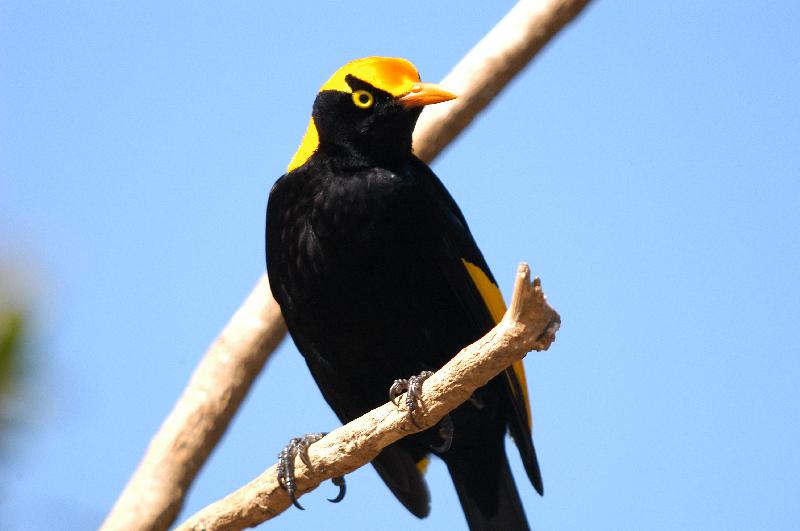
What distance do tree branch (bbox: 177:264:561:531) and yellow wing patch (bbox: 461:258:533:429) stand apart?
820mm

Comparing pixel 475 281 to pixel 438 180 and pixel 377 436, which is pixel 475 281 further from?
pixel 377 436

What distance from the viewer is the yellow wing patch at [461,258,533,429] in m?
4.50

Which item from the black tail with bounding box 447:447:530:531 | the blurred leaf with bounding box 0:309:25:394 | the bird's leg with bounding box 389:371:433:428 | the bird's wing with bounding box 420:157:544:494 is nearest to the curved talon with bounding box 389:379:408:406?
the bird's leg with bounding box 389:371:433:428

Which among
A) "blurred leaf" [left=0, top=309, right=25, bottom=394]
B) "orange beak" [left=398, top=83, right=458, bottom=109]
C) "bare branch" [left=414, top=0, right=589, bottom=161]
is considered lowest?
"blurred leaf" [left=0, top=309, right=25, bottom=394]

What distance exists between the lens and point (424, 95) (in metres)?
4.50

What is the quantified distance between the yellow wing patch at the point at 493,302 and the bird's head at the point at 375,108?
576mm

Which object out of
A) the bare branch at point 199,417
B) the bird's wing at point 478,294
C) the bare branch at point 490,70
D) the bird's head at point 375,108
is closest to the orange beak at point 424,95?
the bird's head at point 375,108

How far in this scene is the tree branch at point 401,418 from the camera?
3.09 metres

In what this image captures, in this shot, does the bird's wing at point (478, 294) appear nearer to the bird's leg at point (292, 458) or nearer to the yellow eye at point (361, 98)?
the yellow eye at point (361, 98)

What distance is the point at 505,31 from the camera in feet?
19.0

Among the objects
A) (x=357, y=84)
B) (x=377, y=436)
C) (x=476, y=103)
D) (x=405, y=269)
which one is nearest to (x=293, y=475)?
(x=377, y=436)

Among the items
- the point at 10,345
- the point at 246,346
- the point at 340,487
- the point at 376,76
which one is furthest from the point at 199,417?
the point at 10,345

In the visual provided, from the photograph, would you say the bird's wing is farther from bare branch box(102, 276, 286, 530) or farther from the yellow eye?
bare branch box(102, 276, 286, 530)

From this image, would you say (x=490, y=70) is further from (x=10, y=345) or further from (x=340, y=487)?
(x=10, y=345)
